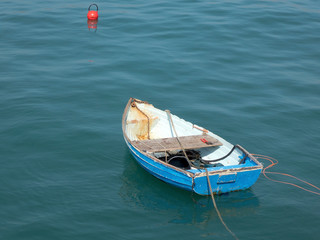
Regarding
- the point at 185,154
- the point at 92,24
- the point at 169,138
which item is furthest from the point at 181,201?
the point at 92,24

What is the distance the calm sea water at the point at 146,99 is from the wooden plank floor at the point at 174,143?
1118 mm

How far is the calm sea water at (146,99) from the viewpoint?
46.1 feet

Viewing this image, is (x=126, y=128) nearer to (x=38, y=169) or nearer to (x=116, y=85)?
(x=38, y=169)

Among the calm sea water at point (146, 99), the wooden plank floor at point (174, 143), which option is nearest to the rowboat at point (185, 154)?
the wooden plank floor at point (174, 143)

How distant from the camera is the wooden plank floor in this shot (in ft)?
52.7

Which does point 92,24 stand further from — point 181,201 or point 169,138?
point 181,201

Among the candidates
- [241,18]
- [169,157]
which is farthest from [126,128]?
[241,18]

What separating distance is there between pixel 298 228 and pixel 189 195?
3.73 meters

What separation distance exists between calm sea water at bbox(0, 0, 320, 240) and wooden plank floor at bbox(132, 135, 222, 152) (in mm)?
1118

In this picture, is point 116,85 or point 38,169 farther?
point 116,85

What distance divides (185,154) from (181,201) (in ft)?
5.45

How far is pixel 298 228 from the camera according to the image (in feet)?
Answer: 45.1

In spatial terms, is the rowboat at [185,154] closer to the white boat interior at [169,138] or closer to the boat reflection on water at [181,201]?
the white boat interior at [169,138]

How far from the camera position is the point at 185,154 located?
50.8 feet
